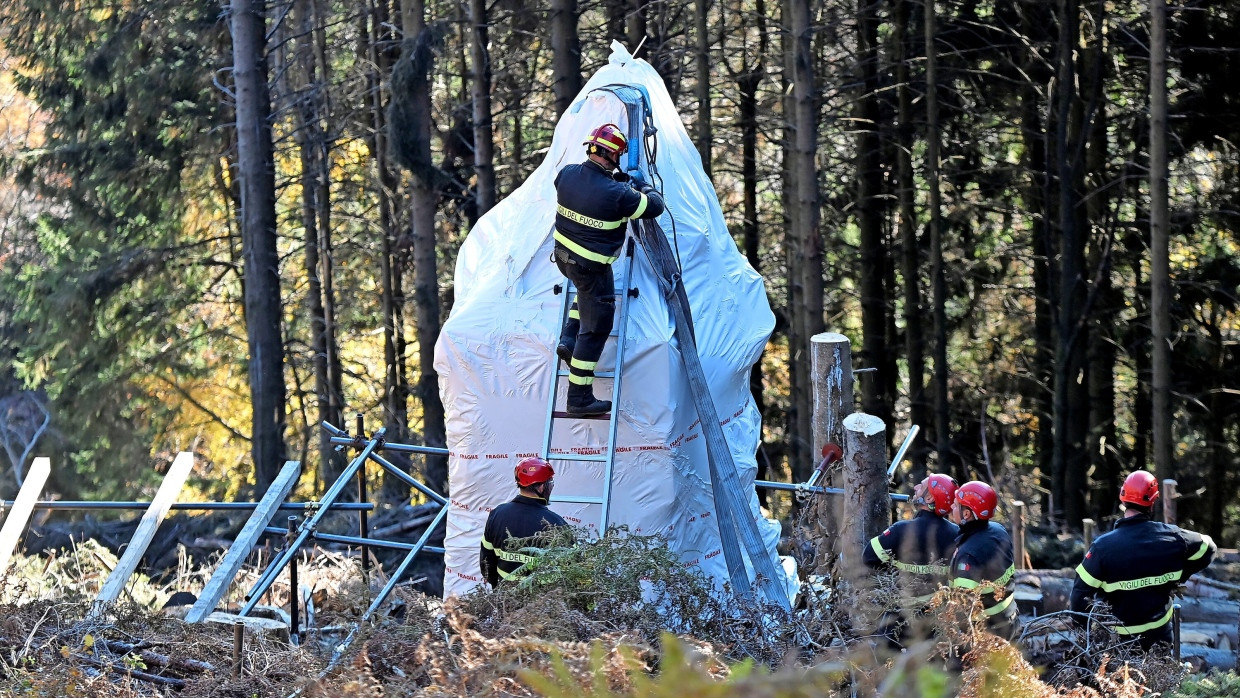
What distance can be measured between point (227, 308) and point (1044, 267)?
14.5 meters

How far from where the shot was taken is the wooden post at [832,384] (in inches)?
328

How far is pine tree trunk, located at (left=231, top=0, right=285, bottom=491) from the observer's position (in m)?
15.6

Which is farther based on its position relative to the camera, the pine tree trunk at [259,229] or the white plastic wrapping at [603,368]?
the pine tree trunk at [259,229]

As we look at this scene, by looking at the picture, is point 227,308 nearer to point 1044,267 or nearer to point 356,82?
point 356,82

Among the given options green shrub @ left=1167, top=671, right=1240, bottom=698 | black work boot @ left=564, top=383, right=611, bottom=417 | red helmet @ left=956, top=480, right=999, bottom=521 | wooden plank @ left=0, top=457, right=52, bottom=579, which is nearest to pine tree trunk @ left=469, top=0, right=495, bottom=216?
wooden plank @ left=0, top=457, right=52, bottom=579

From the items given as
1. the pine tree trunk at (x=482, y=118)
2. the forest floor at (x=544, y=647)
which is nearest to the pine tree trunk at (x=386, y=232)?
the pine tree trunk at (x=482, y=118)

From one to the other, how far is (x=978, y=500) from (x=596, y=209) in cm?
261

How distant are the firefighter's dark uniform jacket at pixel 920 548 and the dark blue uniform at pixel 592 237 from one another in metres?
1.89

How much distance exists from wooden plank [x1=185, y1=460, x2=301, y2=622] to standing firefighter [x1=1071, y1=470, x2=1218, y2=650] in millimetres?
4718

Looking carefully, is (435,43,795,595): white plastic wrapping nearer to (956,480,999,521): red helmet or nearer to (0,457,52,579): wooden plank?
(956,480,999,521): red helmet

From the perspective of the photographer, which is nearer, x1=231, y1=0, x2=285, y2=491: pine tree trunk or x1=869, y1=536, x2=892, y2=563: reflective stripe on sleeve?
x1=869, y1=536, x2=892, y2=563: reflective stripe on sleeve

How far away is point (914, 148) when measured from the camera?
769 inches

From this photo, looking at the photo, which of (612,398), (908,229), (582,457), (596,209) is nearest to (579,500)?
(582,457)

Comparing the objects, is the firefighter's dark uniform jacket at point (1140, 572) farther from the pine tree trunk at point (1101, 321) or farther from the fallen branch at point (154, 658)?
the pine tree trunk at point (1101, 321)
